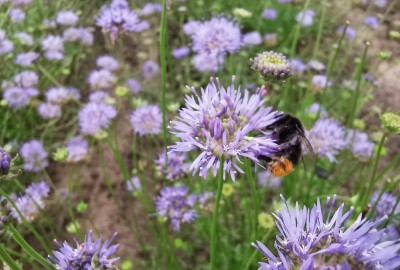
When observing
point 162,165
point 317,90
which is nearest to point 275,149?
point 162,165

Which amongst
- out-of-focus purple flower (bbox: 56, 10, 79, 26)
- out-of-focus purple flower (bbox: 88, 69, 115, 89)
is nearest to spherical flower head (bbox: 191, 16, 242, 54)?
out-of-focus purple flower (bbox: 88, 69, 115, 89)

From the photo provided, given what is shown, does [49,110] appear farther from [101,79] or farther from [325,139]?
[325,139]

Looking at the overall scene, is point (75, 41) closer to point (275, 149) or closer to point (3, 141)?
point (3, 141)

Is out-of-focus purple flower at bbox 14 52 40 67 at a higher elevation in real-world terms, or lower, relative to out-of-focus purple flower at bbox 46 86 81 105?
higher

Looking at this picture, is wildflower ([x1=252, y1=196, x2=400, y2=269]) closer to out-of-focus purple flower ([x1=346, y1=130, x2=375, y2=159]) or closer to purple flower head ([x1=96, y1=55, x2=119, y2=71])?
out-of-focus purple flower ([x1=346, y1=130, x2=375, y2=159])

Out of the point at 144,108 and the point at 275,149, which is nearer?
the point at 275,149

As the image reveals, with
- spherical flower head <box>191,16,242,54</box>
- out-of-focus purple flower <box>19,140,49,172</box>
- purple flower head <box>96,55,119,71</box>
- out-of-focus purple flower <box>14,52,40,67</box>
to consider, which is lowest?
out-of-focus purple flower <box>19,140,49,172</box>
